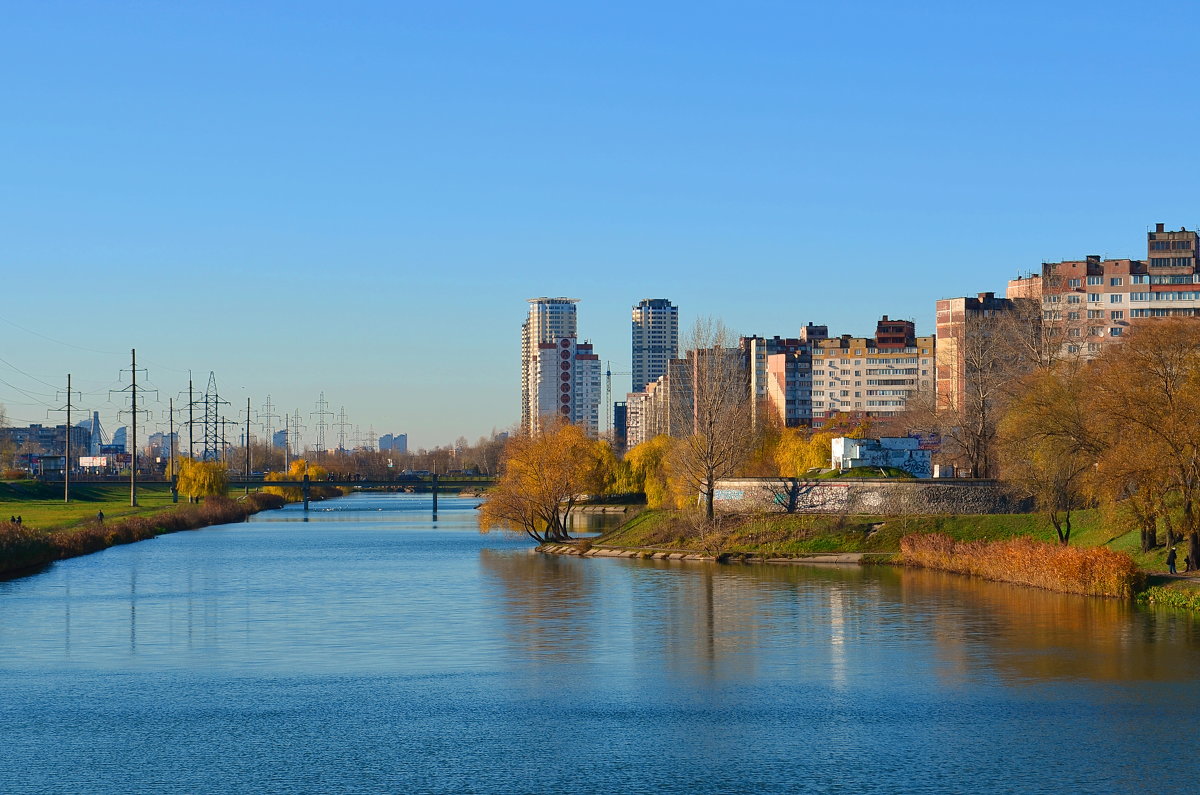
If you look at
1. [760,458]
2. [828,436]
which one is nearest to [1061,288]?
[828,436]

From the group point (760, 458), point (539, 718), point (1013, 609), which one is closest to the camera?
point (539, 718)

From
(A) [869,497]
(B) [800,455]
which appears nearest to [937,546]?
(A) [869,497]

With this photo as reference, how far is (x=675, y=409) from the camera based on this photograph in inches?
4227

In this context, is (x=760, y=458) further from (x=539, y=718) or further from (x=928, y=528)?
(x=539, y=718)

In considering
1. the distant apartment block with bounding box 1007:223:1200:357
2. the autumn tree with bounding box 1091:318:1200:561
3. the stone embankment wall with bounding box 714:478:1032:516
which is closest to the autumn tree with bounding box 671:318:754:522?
the stone embankment wall with bounding box 714:478:1032:516

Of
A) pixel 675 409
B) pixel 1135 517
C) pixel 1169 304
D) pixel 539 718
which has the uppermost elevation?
pixel 1169 304

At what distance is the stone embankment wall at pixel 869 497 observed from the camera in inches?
3578

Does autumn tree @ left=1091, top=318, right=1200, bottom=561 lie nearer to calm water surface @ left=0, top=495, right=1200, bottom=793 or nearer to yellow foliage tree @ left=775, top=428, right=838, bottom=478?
calm water surface @ left=0, top=495, right=1200, bottom=793

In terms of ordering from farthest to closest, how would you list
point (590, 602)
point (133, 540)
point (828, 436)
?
1. point (828, 436)
2. point (133, 540)
3. point (590, 602)

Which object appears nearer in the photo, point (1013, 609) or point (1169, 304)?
point (1013, 609)

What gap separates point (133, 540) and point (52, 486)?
72.0 meters

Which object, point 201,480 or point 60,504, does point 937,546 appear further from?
point 201,480

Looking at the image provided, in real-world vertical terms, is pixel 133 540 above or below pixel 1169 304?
below

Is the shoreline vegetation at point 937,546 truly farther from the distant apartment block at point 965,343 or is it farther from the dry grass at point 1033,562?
the distant apartment block at point 965,343
